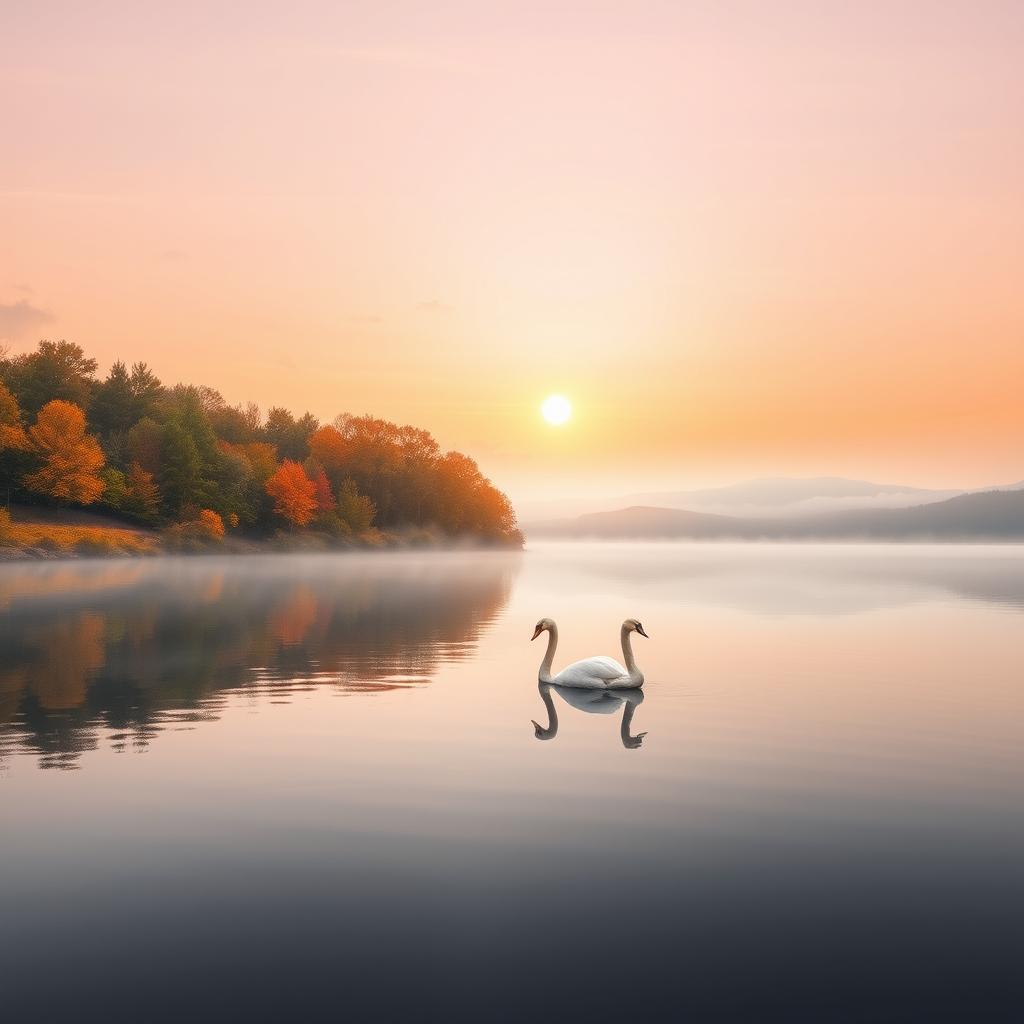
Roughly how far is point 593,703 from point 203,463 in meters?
115

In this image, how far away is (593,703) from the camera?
20.8 meters

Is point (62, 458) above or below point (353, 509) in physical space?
above

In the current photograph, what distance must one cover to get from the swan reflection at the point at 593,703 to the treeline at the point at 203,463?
97768mm

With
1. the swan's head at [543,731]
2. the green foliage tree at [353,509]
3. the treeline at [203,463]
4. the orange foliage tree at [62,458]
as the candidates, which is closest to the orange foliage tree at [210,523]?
the treeline at [203,463]

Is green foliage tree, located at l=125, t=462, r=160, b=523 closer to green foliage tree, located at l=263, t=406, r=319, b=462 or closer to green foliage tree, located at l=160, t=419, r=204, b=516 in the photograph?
green foliage tree, located at l=160, t=419, r=204, b=516

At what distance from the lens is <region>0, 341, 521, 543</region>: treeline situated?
354 feet

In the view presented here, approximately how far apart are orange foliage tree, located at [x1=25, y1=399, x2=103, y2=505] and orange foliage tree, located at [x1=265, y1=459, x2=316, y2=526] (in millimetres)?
29441

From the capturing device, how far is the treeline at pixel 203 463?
10788cm

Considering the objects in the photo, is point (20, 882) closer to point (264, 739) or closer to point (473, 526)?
point (264, 739)

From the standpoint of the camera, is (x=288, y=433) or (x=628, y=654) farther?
(x=288, y=433)

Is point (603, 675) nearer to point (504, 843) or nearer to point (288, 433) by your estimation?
point (504, 843)

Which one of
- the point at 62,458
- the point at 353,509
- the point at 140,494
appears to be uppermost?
the point at 62,458

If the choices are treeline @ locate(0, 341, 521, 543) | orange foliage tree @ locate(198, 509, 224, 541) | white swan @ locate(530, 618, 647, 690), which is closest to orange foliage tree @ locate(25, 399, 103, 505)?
treeline @ locate(0, 341, 521, 543)

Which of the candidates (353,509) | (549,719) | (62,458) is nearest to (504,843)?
(549,719)
